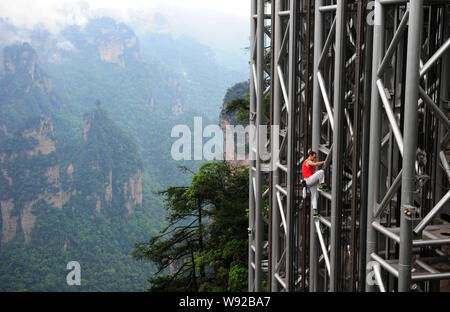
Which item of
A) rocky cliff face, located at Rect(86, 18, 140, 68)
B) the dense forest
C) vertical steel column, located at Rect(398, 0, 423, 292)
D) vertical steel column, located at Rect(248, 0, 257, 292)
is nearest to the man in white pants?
vertical steel column, located at Rect(398, 0, 423, 292)

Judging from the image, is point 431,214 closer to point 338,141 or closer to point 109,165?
point 338,141

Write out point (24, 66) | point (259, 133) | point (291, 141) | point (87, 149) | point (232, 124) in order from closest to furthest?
point (291, 141) → point (259, 133) → point (232, 124) → point (87, 149) → point (24, 66)

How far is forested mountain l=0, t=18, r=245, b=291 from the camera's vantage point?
285ft

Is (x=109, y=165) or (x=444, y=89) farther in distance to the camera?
(x=109, y=165)

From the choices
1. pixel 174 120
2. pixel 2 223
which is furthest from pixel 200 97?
pixel 2 223

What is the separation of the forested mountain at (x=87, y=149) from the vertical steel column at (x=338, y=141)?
68.5 metres

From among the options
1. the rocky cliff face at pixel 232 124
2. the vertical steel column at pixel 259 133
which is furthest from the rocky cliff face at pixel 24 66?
the vertical steel column at pixel 259 133

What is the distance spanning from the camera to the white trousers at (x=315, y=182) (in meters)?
9.50

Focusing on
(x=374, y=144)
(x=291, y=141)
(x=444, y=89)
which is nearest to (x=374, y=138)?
(x=374, y=144)

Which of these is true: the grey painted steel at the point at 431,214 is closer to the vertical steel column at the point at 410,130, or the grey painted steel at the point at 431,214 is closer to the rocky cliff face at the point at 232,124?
the vertical steel column at the point at 410,130

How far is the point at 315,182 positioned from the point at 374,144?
7.54ft

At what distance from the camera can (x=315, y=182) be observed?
957 centimetres

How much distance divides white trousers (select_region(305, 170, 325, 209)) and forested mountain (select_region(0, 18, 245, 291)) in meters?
67.9

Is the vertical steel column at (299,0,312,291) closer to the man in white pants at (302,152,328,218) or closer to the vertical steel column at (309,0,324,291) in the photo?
the vertical steel column at (309,0,324,291)
